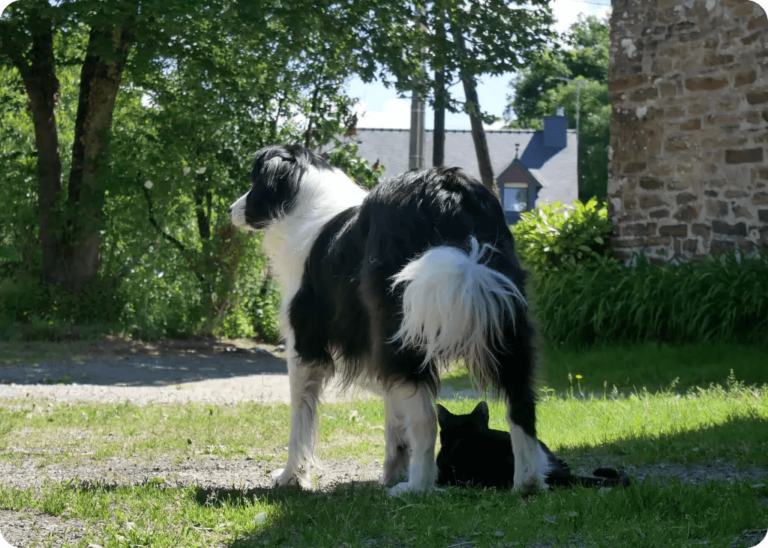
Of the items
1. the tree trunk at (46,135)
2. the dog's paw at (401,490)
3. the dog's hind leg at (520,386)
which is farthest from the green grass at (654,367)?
the tree trunk at (46,135)

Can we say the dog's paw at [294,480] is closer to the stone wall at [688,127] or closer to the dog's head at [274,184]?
the dog's head at [274,184]

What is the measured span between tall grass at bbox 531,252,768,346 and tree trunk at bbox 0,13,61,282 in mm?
7828

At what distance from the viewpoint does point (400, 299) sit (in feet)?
13.7

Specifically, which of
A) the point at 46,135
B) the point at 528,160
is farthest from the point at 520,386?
the point at 528,160

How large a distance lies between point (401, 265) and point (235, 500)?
147 centimetres

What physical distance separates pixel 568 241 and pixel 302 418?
7935 millimetres

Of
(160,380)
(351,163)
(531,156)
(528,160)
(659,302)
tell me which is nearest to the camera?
(659,302)

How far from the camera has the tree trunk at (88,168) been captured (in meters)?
13.8

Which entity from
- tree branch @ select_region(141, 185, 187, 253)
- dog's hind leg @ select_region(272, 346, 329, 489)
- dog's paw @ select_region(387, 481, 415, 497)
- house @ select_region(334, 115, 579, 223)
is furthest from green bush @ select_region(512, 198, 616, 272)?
house @ select_region(334, 115, 579, 223)

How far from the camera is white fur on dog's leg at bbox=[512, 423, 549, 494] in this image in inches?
163

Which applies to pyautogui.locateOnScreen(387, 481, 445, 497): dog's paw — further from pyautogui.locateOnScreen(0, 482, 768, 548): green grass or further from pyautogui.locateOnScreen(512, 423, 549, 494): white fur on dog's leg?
pyautogui.locateOnScreen(512, 423, 549, 494): white fur on dog's leg

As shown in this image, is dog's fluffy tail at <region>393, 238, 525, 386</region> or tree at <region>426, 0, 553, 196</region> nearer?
dog's fluffy tail at <region>393, 238, 525, 386</region>

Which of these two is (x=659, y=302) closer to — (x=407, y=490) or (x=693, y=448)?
(x=693, y=448)

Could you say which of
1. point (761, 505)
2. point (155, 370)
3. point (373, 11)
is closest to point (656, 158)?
point (373, 11)
